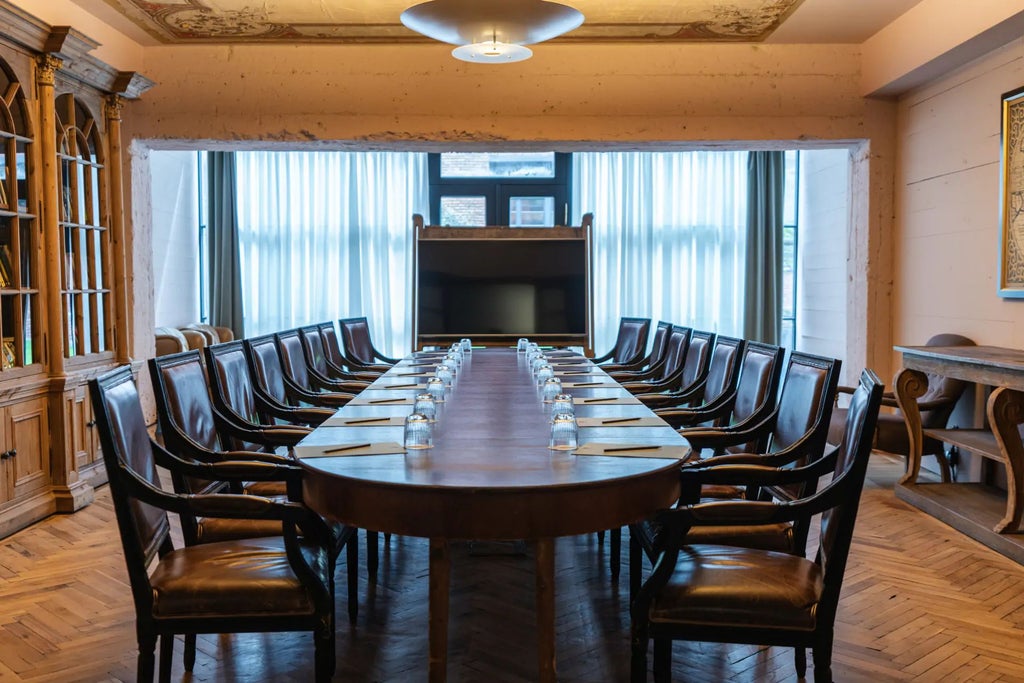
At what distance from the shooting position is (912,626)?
2994 mm

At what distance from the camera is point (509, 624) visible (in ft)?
9.73

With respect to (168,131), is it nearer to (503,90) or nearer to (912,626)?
(503,90)

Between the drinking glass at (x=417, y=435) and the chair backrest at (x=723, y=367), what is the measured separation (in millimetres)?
1870

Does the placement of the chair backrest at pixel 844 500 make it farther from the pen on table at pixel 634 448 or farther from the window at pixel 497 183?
the window at pixel 497 183

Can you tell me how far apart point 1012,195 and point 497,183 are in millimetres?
5296

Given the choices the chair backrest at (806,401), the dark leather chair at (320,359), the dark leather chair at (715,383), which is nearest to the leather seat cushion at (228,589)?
the chair backrest at (806,401)

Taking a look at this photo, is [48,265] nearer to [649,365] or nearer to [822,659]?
[649,365]

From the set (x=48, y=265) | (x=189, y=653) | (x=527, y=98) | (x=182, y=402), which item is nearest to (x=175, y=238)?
(x=48, y=265)

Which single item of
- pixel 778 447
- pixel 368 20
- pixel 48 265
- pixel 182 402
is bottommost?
pixel 778 447

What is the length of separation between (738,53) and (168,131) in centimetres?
409

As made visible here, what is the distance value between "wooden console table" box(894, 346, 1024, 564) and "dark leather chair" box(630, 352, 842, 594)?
1.37 metres

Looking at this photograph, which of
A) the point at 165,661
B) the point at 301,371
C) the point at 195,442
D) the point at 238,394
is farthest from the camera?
the point at 301,371

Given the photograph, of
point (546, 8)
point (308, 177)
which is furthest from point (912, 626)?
point (308, 177)

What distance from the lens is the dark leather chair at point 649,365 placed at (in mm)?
5328
